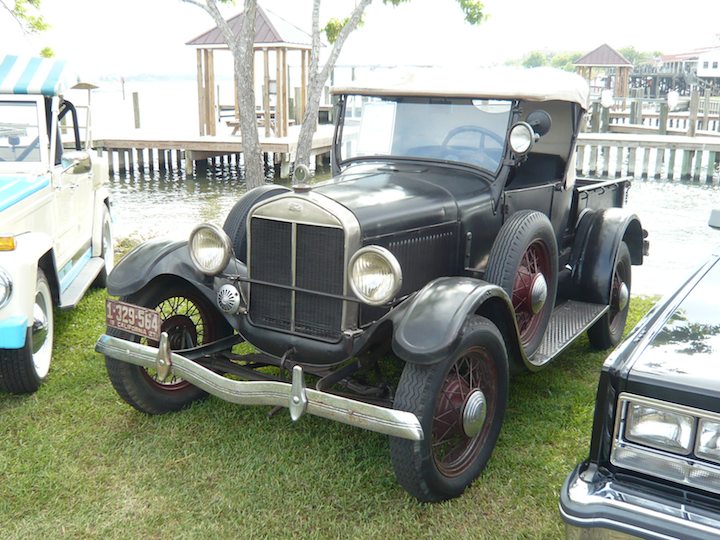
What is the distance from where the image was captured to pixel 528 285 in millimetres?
4438

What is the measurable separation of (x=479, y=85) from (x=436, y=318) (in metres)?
1.86

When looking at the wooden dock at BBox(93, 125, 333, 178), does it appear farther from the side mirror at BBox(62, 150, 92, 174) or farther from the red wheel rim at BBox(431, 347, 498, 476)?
the red wheel rim at BBox(431, 347, 498, 476)

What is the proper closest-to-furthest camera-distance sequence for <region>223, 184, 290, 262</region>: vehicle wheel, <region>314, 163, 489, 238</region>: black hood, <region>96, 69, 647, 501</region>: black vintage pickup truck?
<region>96, 69, 647, 501</region>: black vintage pickup truck < <region>314, 163, 489, 238</region>: black hood < <region>223, 184, 290, 262</region>: vehicle wheel

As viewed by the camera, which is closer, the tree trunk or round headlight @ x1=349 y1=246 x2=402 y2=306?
round headlight @ x1=349 y1=246 x2=402 y2=306

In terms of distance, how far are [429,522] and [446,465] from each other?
31 centimetres

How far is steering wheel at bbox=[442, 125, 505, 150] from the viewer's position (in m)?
4.57

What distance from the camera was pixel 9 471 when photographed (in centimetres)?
387

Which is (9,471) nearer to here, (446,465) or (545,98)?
(446,465)

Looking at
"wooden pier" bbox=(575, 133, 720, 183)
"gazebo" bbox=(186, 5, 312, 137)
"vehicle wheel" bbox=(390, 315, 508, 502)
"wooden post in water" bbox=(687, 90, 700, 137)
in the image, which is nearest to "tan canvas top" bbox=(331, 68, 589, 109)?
"vehicle wheel" bbox=(390, 315, 508, 502)

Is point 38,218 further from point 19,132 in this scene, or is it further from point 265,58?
point 265,58

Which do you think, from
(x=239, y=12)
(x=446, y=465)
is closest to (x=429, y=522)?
(x=446, y=465)

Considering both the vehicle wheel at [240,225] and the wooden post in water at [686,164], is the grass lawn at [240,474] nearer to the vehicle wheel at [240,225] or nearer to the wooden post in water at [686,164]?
the vehicle wheel at [240,225]

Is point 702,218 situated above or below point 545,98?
below

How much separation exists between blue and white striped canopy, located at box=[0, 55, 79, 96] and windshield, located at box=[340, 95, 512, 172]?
2601 mm
